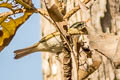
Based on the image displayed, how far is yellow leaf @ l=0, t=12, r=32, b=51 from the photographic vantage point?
854 millimetres

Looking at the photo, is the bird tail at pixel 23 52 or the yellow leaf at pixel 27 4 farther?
the bird tail at pixel 23 52

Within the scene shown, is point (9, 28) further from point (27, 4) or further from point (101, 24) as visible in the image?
point (101, 24)

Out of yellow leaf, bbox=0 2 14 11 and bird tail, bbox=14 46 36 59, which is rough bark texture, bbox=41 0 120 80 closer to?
bird tail, bbox=14 46 36 59

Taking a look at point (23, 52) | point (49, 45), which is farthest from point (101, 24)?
point (23, 52)

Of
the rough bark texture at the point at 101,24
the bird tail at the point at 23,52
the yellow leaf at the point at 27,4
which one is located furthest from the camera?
the bird tail at the point at 23,52

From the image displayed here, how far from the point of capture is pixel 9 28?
871mm

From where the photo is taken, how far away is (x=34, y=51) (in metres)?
1.13

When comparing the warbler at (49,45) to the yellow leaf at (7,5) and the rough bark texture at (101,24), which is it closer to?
the rough bark texture at (101,24)

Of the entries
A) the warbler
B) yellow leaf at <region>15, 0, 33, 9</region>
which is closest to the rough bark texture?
the warbler

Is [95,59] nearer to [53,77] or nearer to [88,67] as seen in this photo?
[88,67]

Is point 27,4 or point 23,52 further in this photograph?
point 23,52

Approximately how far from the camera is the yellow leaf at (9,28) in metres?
0.85

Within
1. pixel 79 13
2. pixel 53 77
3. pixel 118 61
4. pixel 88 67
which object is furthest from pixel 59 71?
pixel 118 61

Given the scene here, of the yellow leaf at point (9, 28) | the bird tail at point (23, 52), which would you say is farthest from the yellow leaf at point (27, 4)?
the bird tail at point (23, 52)
